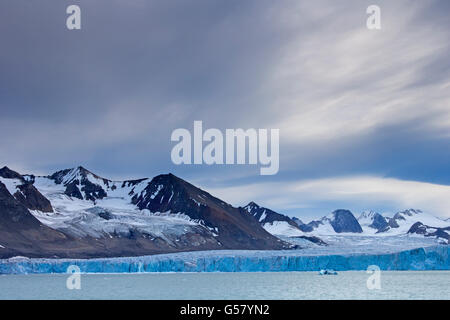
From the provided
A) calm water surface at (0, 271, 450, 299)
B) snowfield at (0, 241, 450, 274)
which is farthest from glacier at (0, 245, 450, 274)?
calm water surface at (0, 271, 450, 299)

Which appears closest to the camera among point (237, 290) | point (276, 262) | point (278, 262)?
point (237, 290)

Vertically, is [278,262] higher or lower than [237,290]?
higher

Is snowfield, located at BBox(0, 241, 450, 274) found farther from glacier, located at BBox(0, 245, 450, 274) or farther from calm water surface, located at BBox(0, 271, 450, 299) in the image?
calm water surface, located at BBox(0, 271, 450, 299)

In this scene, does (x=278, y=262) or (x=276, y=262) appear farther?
(x=276, y=262)

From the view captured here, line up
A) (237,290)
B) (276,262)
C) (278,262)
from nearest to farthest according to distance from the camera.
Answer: (237,290) → (278,262) → (276,262)

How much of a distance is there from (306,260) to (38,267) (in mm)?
70180

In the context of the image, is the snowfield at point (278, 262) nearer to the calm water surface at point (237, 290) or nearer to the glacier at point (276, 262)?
the glacier at point (276, 262)

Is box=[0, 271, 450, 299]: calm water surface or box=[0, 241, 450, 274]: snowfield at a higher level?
box=[0, 241, 450, 274]: snowfield

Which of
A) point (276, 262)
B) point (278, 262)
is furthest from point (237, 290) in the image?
point (276, 262)

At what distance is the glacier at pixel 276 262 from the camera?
380 feet

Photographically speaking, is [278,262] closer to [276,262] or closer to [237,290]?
[276,262]

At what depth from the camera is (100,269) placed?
474 feet

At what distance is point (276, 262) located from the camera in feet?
414

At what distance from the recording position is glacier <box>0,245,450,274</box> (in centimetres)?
11588
